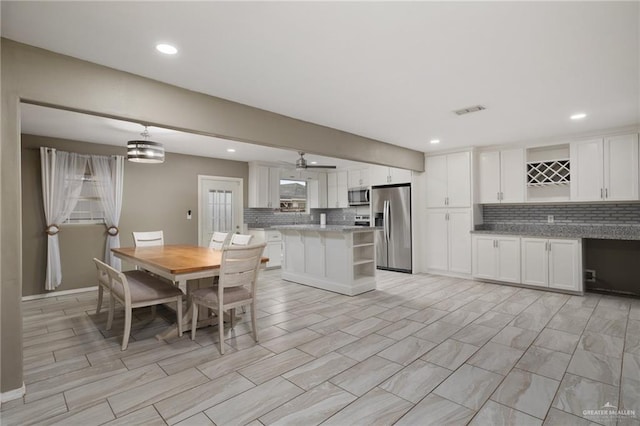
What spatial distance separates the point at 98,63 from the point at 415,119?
319cm

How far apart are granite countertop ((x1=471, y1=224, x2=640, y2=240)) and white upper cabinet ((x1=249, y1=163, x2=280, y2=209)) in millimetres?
4055

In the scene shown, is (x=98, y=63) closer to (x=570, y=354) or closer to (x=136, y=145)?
(x=136, y=145)

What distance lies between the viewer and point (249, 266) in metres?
3.08

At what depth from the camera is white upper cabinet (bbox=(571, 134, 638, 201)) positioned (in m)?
4.25

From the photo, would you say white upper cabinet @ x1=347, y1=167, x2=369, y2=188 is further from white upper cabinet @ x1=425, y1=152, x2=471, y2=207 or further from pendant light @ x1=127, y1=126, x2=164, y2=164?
pendant light @ x1=127, y1=126, x2=164, y2=164

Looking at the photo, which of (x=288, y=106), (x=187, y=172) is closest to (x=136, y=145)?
(x=288, y=106)

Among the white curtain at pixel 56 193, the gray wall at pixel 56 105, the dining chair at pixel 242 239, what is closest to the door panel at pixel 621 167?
the gray wall at pixel 56 105

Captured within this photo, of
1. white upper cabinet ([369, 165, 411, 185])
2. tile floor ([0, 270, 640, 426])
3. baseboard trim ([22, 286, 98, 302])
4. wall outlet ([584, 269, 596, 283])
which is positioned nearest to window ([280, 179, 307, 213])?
white upper cabinet ([369, 165, 411, 185])

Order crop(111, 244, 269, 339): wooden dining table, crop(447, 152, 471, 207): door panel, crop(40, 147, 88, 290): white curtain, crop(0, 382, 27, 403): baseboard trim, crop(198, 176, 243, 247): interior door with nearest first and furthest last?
1. crop(0, 382, 27, 403): baseboard trim
2. crop(111, 244, 269, 339): wooden dining table
3. crop(40, 147, 88, 290): white curtain
4. crop(447, 152, 471, 207): door panel
5. crop(198, 176, 243, 247): interior door

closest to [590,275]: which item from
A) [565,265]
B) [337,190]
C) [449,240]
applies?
[565,265]

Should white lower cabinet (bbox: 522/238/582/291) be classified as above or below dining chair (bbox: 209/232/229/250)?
below

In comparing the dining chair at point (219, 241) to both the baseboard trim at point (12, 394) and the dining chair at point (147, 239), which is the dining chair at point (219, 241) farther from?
the baseboard trim at point (12, 394)

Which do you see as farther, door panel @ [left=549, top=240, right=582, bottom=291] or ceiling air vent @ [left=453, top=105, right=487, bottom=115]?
door panel @ [left=549, top=240, right=582, bottom=291]

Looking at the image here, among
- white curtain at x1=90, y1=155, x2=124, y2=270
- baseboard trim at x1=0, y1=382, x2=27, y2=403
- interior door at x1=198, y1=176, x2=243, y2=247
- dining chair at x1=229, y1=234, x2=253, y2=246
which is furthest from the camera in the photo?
interior door at x1=198, y1=176, x2=243, y2=247
